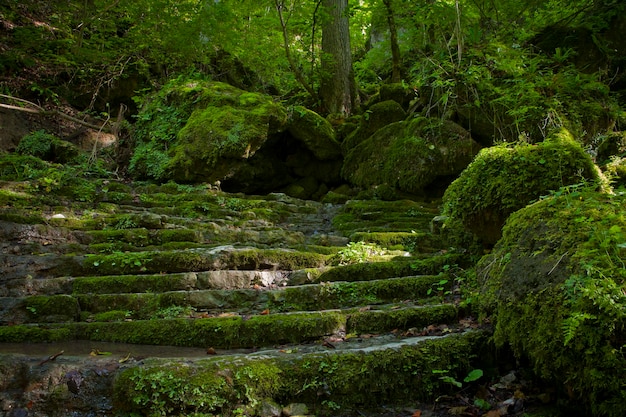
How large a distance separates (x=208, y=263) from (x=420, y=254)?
264cm

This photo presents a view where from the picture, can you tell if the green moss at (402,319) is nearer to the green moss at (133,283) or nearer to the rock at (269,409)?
the rock at (269,409)

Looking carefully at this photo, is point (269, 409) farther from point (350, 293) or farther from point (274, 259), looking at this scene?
point (274, 259)

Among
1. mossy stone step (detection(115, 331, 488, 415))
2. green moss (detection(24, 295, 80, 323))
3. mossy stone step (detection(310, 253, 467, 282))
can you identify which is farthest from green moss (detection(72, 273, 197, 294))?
mossy stone step (detection(115, 331, 488, 415))

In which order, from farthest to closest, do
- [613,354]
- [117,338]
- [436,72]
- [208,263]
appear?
[436,72], [208,263], [117,338], [613,354]

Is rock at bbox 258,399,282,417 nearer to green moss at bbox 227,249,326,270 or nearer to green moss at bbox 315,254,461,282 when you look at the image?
green moss at bbox 315,254,461,282

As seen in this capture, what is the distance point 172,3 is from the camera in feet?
38.5

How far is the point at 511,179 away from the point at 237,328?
301 centimetres

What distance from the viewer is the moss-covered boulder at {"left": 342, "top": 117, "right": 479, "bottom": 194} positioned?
842cm

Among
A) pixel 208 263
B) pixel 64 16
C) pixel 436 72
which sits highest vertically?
pixel 64 16

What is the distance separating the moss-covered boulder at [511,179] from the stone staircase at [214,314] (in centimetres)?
59

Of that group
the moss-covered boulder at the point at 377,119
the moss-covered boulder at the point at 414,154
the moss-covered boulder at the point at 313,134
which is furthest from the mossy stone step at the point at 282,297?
the moss-covered boulder at the point at 313,134

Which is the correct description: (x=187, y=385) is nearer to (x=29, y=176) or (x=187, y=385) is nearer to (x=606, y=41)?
(x=29, y=176)

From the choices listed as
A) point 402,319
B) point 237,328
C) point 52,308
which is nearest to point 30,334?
point 52,308

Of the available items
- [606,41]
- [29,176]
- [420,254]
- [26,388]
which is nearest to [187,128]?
[29,176]
